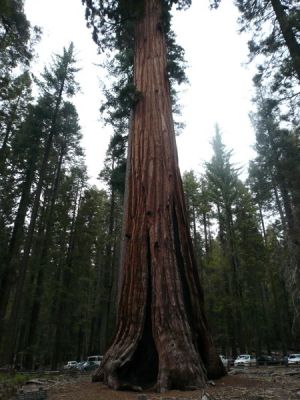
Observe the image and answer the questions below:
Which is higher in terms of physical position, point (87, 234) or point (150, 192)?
point (87, 234)

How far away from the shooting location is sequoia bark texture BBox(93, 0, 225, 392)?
15.7 feet

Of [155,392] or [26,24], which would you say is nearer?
[155,392]

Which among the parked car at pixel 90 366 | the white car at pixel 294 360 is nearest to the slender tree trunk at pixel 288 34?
the white car at pixel 294 360

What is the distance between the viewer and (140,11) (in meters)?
8.73

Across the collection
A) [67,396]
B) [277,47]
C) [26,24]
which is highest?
[26,24]

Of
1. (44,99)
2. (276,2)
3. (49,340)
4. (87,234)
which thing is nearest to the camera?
(276,2)

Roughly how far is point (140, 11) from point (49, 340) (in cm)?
2872

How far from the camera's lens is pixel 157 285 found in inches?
210

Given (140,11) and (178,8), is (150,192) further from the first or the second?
(178,8)

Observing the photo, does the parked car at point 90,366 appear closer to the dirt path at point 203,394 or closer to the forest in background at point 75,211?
the forest in background at point 75,211

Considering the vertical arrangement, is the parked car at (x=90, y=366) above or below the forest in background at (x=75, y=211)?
below

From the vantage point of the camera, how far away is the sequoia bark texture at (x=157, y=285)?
4.78 metres

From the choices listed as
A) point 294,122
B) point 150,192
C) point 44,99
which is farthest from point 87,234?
point 150,192

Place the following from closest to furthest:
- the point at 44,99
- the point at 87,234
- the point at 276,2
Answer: the point at 276,2 < the point at 44,99 < the point at 87,234
